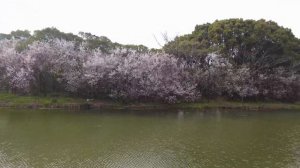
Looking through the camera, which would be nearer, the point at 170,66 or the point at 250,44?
the point at 170,66

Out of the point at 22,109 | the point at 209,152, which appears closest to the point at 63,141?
the point at 209,152

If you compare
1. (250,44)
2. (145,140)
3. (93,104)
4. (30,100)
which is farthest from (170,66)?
(145,140)

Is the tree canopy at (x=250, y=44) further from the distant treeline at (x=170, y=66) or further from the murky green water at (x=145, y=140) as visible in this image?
the murky green water at (x=145, y=140)

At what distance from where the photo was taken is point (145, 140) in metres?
27.0

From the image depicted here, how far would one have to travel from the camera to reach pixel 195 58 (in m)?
52.9

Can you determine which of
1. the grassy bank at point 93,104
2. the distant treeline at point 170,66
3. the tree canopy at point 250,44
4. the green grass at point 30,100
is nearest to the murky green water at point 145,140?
the grassy bank at point 93,104

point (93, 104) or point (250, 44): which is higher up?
point (250, 44)

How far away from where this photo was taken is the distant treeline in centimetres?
4734

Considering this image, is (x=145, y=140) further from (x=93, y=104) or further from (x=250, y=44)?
(x=250, y=44)

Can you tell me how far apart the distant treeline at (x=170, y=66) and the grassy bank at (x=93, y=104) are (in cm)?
120

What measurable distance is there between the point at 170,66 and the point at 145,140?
2416 cm

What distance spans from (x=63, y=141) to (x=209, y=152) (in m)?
10.3

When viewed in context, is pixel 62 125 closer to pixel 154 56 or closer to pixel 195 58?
pixel 154 56

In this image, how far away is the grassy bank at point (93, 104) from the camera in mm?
43875
